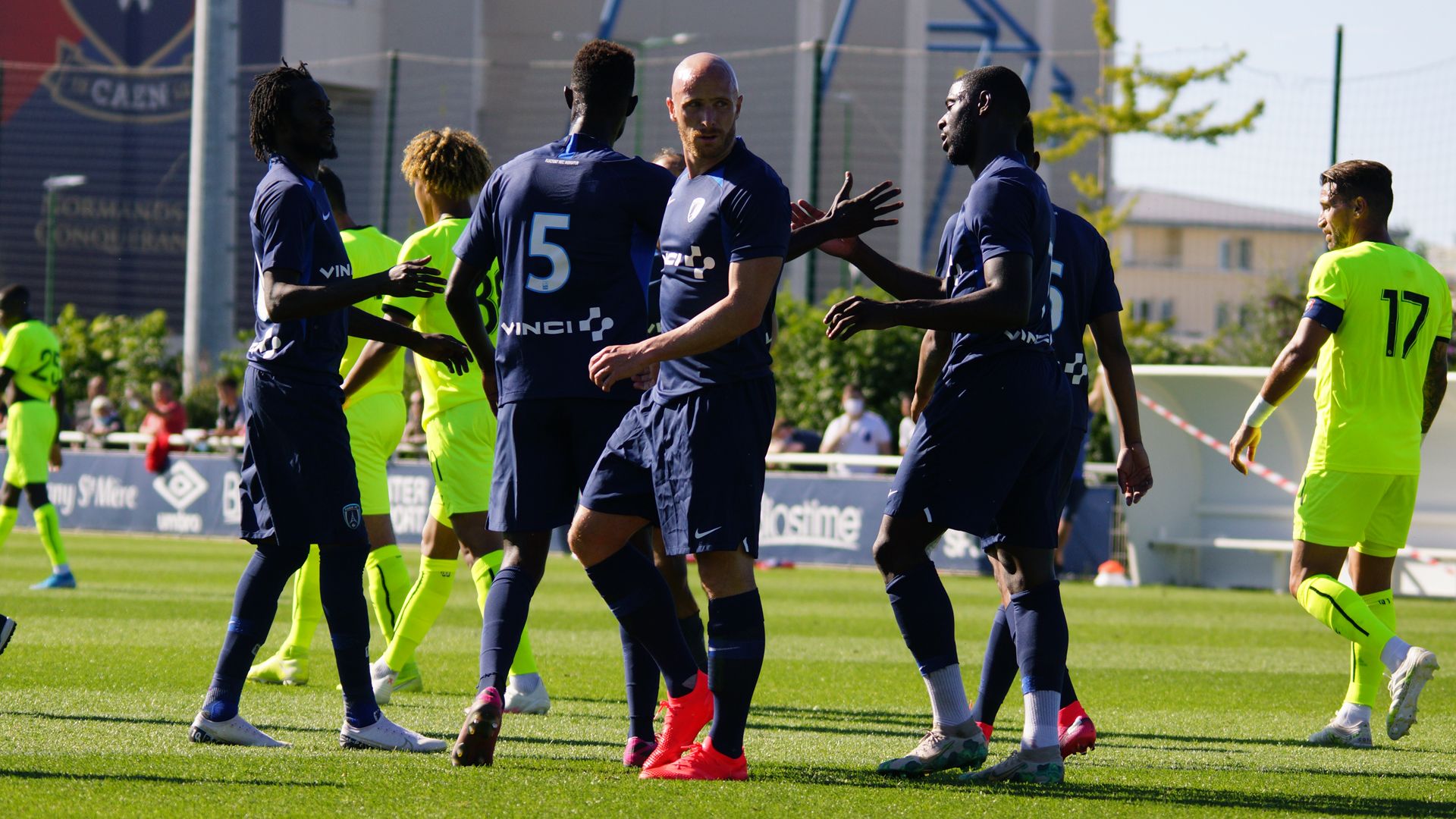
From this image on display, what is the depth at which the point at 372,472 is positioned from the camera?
7645 mm

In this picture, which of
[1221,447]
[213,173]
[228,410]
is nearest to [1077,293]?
[1221,447]

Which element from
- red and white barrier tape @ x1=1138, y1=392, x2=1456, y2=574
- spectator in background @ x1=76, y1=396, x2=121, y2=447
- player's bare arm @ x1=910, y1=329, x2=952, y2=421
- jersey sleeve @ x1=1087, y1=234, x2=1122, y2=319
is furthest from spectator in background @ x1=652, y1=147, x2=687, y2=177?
spectator in background @ x1=76, y1=396, x2=121, y2=447

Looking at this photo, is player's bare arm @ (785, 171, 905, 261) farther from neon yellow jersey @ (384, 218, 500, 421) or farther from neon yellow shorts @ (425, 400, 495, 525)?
neon yellow shorts @ (425, 400, 495, 525)

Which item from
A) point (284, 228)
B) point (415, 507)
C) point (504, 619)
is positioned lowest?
point (415, 507)

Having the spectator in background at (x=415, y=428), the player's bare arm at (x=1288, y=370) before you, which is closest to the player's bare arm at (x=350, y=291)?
the player's bare arm at (x=1288, y=370)

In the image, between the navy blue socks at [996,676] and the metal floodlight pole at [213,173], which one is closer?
the navy blue socks at [996,676]

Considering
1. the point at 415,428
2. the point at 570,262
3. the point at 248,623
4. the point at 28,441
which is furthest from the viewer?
the point at 415,428

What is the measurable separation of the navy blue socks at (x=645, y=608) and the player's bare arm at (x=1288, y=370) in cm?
250

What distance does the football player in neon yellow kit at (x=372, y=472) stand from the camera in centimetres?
762

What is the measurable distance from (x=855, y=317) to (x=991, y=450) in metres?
0.71

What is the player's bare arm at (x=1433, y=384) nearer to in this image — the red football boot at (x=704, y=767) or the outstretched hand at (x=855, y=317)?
the outstretched hand at (x=855, y=317)

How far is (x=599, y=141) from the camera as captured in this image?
5.48 meters

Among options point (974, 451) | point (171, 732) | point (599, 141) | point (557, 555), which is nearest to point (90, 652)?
point (171, 732)

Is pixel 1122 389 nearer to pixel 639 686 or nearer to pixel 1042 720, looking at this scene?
pixel 1042 720
